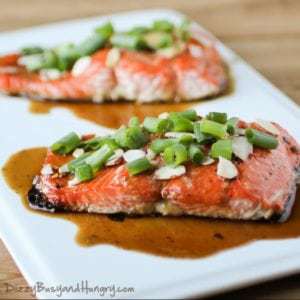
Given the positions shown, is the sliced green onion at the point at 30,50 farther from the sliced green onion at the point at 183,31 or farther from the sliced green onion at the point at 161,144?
the sliced green onion at the point at 161,144

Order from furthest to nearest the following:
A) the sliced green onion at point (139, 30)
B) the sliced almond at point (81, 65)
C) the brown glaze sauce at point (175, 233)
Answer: the sliced green onion at point (139, 30)
the sliced almond at point (81, 65)
the brown glaze sauce at point (175, 233)

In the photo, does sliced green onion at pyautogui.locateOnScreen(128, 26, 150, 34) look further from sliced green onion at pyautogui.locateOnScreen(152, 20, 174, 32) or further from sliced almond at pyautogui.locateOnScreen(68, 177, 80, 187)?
sliced almond at pyautogui.locateOnScreen(68, 177, 80, 187)

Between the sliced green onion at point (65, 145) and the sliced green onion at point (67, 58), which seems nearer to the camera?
the sliced green onion at point (65, 145)

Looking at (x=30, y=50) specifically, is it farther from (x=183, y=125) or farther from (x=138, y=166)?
(x=138, y=166)

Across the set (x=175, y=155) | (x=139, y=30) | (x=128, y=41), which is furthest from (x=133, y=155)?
(x=139, y=30)

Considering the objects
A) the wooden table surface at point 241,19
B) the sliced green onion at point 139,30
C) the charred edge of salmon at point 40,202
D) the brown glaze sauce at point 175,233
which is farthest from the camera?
the wooden table surface at point 241,19

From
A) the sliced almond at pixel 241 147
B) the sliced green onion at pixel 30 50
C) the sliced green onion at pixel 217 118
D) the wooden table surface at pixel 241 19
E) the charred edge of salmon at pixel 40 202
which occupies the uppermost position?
the sliced green onion at pixel 217 118

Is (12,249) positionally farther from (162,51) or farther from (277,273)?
(162,51)

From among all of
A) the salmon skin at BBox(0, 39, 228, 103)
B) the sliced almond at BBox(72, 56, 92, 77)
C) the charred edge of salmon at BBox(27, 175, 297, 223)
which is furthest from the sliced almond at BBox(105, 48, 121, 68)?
the charred edge of salmon at BBox(27, 175, 297, 223)

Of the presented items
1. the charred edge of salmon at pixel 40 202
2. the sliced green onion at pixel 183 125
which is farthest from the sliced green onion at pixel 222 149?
the charred edge of salmon at pixel 40 202
